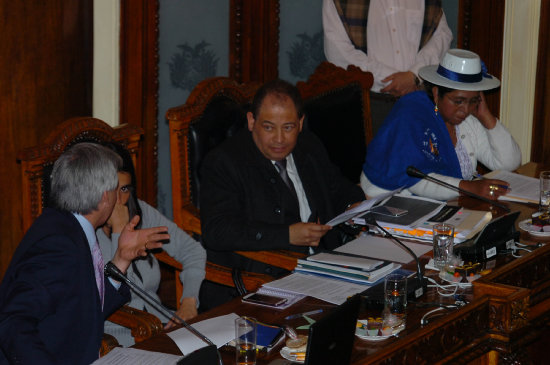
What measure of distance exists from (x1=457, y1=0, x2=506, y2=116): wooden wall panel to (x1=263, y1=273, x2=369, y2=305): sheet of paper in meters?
3.32

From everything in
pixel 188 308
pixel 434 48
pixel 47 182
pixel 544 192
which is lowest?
pixel 188 308

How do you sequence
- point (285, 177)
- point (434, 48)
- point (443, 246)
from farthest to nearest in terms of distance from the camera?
point (434, 48) → point (285, 177) → point (443, 246)

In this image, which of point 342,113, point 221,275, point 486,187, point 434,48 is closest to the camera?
point 221,275

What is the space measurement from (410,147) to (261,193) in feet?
2.72

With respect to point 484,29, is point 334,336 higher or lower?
lower

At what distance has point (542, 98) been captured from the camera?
541 cm

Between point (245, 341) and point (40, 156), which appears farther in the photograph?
point (40, 156)

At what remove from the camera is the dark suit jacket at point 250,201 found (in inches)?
110

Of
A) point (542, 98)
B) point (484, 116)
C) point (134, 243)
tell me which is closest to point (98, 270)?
point (134, 243)

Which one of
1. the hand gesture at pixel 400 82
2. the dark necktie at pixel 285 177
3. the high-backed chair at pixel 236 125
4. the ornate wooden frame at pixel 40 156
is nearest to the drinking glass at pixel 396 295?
the high-backed chair at pixel 236 125

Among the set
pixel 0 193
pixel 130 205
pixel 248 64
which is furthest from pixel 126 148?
pixel 248 64

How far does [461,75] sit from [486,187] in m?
0.52

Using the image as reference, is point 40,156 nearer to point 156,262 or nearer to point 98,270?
point 98,270

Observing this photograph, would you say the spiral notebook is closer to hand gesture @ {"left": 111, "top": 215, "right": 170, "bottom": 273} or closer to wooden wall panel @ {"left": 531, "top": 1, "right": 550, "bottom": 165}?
hand gesture @ {"left": 111, "top": 215, "right": 170, "bottom": 273}
